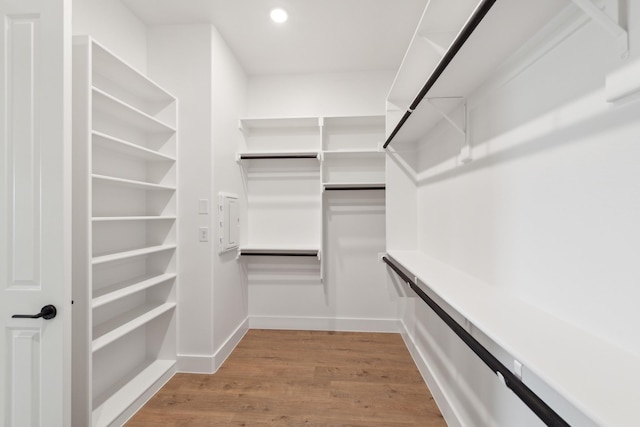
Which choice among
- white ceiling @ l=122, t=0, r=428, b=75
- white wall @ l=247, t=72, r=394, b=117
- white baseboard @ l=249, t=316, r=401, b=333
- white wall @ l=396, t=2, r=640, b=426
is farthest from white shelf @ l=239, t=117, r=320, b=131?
white baseboard @ l=249, t=316, r=401, b=333

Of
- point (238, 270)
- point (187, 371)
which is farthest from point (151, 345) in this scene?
point (238, 270)

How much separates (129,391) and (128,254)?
957 mm

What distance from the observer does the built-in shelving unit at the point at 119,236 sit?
5.37ft

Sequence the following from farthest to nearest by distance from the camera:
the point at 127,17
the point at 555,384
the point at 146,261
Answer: the point at 146,261
the point at 127,17
the point at 555,384

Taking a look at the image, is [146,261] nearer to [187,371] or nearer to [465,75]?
[187,371]

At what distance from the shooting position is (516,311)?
1.01 m

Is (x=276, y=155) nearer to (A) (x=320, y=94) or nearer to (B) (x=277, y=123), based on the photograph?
(B) (x=277, y=123)

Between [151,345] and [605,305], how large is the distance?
2.86 metres

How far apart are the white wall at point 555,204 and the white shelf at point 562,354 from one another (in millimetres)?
32

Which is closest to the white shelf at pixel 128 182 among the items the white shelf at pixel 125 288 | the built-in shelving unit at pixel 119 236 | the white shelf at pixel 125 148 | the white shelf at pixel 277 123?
the built-in shelving unit at pixel 119 236

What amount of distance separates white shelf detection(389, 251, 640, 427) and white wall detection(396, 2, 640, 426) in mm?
32

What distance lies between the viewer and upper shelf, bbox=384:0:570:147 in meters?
0.88

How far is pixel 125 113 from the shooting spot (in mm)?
2045

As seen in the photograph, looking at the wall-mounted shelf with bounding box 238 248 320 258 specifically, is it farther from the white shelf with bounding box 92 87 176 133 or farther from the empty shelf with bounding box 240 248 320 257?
the white shelf with bounding box 92 87 176 133
